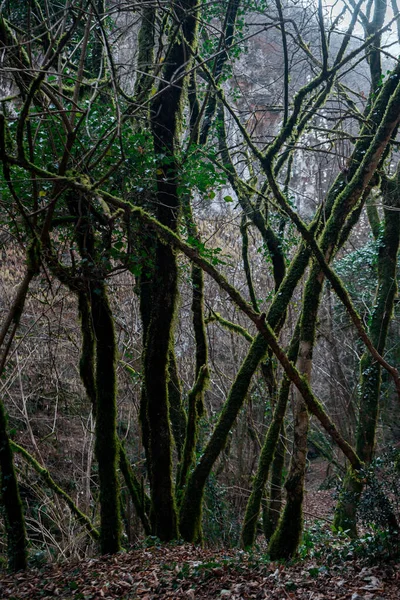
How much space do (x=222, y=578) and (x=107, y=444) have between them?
199cm

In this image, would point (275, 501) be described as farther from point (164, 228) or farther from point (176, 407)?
point (164, 228)

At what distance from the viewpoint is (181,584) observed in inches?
168

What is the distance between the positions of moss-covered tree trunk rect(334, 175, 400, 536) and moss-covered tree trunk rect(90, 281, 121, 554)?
120 inches

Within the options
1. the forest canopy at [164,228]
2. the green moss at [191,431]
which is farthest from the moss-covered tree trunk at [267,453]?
the green moss at [191,431]

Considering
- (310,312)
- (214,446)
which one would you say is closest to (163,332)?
(214,446)

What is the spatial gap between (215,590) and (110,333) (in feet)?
8.72

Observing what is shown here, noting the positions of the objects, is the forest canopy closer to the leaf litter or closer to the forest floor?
the forest floor

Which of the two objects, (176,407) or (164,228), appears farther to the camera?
(176,407)

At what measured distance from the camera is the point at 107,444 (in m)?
5.72

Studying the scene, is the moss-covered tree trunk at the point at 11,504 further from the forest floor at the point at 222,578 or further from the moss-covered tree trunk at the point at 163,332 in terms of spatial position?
the moss-covered tree trunk at the point at 163,332

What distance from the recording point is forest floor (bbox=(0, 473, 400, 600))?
3871 mm

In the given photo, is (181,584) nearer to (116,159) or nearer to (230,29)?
(116,159)

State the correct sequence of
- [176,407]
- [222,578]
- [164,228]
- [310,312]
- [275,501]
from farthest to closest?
1. [275,501]
2. [176,407]
3. [310,312]
4. [164,228]
5. [222,578]

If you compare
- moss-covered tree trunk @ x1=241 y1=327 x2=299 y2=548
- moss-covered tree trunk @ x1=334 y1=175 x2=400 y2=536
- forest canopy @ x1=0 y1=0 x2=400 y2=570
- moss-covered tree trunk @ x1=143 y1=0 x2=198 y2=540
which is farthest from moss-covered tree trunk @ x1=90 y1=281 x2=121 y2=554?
moss-covered tree trunk @ x1=334 y1=175 x2=400 y2=536
